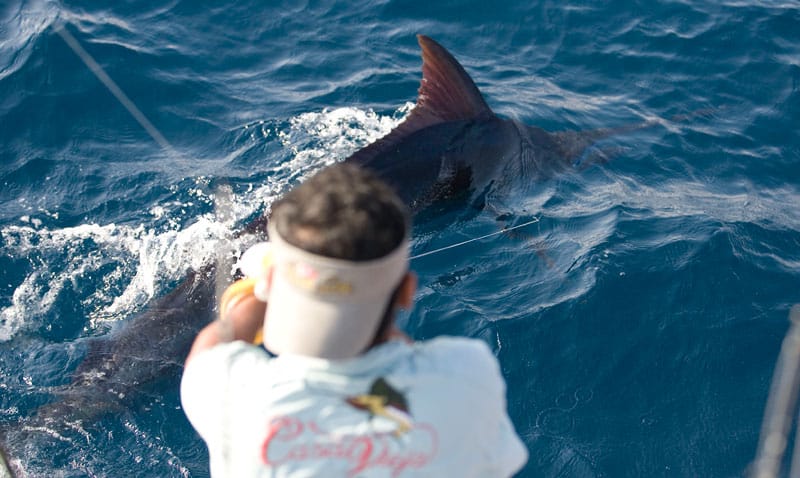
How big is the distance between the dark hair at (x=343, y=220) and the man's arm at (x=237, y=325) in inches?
→ 15.7

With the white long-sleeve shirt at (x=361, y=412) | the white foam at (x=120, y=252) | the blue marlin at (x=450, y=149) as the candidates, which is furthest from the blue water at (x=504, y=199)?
the white long-sleeve shirt at (x=361, y=412)

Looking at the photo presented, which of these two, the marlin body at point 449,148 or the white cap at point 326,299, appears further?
the marlin body at point 449,148

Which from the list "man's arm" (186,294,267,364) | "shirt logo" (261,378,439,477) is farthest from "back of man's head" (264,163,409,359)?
"man's arm" (186,294,267,364)

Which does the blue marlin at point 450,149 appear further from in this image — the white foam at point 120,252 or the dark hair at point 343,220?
the dark hair at point 343,220

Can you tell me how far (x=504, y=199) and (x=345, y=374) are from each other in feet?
14.2

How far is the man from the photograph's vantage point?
1.50 m

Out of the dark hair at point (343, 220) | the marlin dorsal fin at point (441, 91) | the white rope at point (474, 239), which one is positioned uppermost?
the dark hair at point (343, 220)

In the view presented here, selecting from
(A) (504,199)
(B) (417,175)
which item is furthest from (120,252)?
(A) (504,199)

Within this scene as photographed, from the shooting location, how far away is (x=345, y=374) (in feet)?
5.30

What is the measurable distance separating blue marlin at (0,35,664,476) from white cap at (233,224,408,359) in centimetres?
268

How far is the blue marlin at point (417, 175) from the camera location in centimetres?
402

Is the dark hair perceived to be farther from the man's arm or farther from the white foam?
the white foam

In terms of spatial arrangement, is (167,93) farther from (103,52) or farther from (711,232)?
(711,232)

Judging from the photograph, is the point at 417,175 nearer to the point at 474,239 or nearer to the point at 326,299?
the point at 474,239
